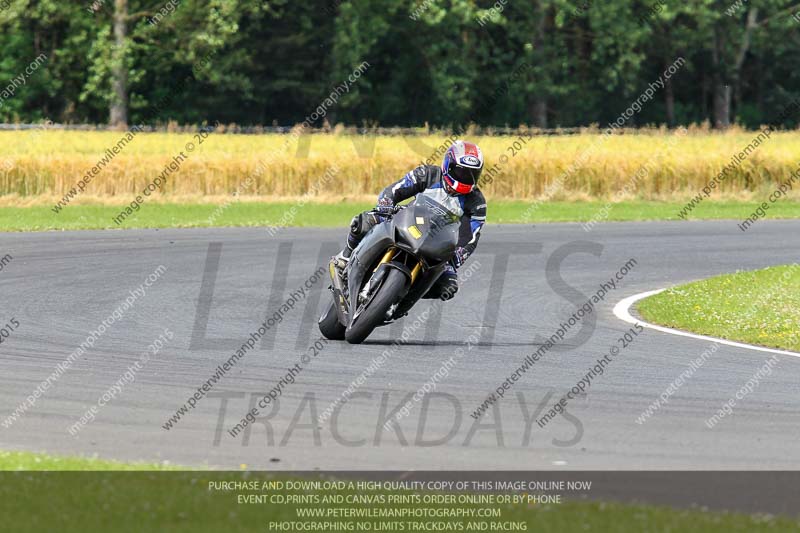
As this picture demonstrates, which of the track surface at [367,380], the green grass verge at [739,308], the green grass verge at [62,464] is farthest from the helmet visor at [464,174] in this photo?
the green grass verge at [62,464]

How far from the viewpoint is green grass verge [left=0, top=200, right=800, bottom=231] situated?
28.0m

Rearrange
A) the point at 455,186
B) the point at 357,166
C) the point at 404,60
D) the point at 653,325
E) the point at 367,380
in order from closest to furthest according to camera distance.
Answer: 1. the point at 367,380
2. the point at 455,186
3. the point at 653,325
4. the point at 357,166
5. the point at 404,60

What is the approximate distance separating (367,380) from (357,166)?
78.1 ft

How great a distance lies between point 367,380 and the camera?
36.2ft

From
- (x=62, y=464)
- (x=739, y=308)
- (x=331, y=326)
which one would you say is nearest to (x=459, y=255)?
(x=331, y=326)

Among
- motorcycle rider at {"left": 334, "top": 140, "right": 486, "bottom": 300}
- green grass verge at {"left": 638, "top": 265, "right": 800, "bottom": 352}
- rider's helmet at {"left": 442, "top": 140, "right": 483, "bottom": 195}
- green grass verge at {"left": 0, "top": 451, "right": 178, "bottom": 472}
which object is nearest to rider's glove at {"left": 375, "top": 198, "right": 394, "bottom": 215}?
motorcycle rider at {"left": 334, "top": 140, "right": 486, "bottom": 300}

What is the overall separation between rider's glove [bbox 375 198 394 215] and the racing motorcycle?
0.16ft

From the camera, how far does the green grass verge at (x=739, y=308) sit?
46.0ft

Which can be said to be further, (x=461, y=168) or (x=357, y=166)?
(x=357, y=166)

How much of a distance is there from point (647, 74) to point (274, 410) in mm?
64396

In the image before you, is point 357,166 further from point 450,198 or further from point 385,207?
point 450,198

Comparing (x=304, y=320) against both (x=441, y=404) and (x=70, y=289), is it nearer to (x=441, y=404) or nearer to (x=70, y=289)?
(x=70, y=289)
